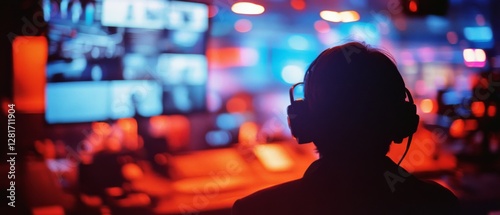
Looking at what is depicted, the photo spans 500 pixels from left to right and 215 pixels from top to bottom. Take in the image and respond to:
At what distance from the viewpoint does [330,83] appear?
1.10 m

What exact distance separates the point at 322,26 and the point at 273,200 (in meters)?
4.99

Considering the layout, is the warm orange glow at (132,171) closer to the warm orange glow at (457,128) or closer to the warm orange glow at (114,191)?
the warm orange glow at (114,191)

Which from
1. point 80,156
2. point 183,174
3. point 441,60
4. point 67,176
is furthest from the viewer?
point 441,60

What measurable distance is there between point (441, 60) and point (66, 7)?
5510 millimetres

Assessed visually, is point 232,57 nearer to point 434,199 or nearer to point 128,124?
point 128,124

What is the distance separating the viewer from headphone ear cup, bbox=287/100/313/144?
49.4 inches

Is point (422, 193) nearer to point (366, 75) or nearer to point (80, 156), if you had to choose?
point (366, 75)

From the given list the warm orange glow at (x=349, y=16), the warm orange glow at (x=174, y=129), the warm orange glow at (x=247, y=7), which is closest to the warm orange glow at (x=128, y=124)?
the warm orange glow at (x=174, y=129)

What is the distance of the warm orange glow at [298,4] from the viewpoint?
552cm

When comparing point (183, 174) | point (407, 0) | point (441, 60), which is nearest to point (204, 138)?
point (183, 174)

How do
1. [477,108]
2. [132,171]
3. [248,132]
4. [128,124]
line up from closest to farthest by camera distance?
[132,171], [128,124], [477,108], [248,132]

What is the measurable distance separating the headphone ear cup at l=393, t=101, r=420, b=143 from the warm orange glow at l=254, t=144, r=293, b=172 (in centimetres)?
287

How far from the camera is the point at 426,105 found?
576 cm

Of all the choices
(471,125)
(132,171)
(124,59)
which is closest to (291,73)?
(471,125)
